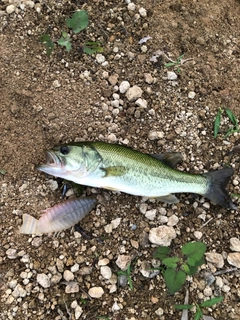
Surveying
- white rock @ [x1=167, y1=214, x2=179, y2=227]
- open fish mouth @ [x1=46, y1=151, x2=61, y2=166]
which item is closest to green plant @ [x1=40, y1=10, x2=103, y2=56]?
open fish mouth @ [x1=46, y1=151, x2=61, y2=166]

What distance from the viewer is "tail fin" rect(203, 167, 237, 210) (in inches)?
172

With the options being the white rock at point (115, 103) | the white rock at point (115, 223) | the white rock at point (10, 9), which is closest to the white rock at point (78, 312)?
the white rock at point (115, 223)

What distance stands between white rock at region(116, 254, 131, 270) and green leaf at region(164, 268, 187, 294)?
44cm

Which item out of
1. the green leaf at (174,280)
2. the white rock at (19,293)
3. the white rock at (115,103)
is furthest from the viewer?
the white rock at (115,103)

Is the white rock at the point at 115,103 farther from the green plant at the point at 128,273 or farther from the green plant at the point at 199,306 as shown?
the green plant at the point at 199,306

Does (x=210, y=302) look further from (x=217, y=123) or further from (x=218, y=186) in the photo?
(x=217, y=123)

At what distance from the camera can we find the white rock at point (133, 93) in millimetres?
4691

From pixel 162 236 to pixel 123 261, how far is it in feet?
1.57

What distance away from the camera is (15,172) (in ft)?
14.2

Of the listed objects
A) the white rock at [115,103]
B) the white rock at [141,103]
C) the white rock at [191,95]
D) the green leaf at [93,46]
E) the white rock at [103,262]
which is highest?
the green leaf at [93,46]

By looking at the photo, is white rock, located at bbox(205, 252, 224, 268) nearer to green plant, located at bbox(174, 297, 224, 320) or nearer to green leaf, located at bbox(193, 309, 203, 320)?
green plant, located at bbox(174, 297, 224, 320)

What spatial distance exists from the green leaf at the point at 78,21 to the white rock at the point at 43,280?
2.69m

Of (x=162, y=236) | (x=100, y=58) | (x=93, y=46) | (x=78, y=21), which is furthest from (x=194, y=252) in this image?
(x=78, y=21)

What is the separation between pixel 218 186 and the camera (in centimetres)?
438
